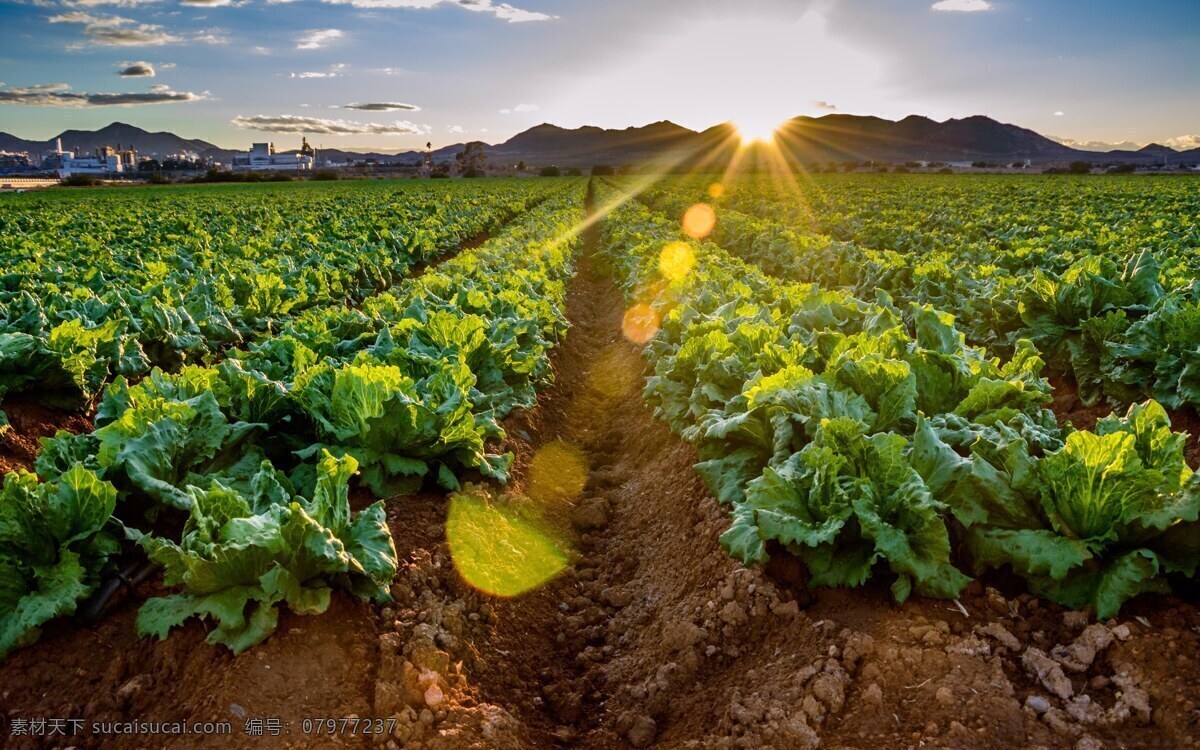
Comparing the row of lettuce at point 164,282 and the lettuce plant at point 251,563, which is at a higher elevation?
the row of lettuce at point 164,282

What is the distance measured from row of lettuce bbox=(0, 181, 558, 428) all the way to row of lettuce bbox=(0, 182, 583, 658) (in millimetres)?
2352

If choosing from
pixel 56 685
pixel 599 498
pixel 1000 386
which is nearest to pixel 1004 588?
pixel 1000 386

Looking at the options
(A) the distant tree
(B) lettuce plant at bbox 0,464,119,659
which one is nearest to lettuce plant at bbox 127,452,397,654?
(B) lettuce plant at bbox 0,464,119,659

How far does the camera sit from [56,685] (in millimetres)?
3162

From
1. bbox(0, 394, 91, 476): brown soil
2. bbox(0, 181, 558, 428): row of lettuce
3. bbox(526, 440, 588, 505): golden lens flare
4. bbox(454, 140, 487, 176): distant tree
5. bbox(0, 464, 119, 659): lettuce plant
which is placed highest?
bbox(454, 140, 487, 176): distant tree

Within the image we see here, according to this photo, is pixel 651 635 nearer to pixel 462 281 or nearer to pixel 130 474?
pixel 130 474

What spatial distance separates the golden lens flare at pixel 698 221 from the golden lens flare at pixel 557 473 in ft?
52.3

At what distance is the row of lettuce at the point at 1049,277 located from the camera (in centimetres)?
659

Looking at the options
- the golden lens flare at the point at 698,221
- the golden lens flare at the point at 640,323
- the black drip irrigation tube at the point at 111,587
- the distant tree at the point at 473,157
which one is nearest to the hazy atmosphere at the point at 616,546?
the black drip irrigation tube at the point at 111,587

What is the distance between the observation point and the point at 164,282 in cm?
1070

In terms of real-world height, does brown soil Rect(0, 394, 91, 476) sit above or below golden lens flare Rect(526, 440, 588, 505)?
above

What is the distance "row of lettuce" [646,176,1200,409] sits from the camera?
6.59m

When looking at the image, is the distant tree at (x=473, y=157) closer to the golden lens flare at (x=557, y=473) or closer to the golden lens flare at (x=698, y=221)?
the golden lens flare at (x=698, y=221)

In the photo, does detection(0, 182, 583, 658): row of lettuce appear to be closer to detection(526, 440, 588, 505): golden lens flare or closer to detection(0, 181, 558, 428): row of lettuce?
detection(526, 440, 588, 505): golden lens flare
